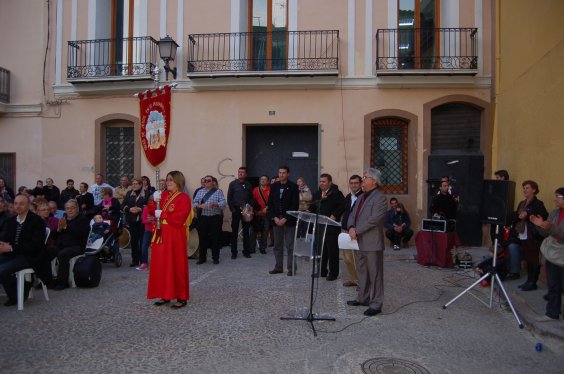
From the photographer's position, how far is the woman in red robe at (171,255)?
651cm

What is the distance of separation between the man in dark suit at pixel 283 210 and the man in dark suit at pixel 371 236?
2322mm

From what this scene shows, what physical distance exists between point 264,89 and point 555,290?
9.17 meters

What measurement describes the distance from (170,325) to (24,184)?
10829 mm


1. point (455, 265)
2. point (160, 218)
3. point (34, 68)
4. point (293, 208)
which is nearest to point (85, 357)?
point (160, 218)

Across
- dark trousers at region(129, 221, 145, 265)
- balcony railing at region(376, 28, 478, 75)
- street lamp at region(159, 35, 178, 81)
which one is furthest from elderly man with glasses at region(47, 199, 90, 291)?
balcony railing at region(376, 28, 478, 75)

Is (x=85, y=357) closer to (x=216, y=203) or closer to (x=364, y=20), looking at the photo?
Answer: (x=216, y=203)

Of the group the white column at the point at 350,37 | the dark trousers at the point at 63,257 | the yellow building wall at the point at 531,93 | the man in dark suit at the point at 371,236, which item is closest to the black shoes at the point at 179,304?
the dark trousers at the point at 63,257

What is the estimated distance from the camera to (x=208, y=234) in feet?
33.8

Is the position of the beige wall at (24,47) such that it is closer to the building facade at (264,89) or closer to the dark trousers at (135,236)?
the building facade at (264,89)

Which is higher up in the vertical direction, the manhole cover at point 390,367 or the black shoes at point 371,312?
the black shoes at point 371,312

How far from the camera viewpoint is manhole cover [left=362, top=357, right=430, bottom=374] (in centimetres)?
451

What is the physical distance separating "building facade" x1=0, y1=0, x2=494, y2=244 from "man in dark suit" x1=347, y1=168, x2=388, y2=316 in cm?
662

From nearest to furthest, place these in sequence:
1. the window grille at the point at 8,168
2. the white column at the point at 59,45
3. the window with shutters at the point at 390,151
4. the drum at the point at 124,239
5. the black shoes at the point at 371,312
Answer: the black shoes at the point at 371,312 → the drum at the point at 124,239 → the window with shutters at the point at 390,151 → the white column at the point at 59,45 → the window grille at the point at 8,168

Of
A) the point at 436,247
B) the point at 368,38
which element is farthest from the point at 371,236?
the point at 368,38
